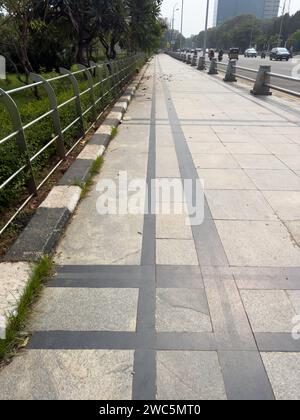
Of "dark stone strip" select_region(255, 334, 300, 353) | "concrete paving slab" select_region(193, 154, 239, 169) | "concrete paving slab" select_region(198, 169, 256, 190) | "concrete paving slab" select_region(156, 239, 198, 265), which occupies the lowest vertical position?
"dark stone strip" select_region(255, 334, 300, 353)

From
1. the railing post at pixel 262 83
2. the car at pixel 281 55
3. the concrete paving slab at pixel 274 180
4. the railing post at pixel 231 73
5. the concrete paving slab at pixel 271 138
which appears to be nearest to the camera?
the concrete paving slab at pixel 274 180

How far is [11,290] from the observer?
7.94 feet

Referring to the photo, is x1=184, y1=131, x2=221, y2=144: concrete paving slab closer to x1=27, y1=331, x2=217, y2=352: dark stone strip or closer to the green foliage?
the green foliage

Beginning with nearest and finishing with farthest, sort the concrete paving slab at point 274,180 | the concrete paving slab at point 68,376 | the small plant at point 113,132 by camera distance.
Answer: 1. the concrete paving slab at point 68,376
2. the concrete paving slab at point 274,180
3. the small plant at point 113,132

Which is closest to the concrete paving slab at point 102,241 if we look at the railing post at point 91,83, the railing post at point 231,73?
the railing post at point 91,83

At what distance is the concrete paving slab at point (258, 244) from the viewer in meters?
2.98

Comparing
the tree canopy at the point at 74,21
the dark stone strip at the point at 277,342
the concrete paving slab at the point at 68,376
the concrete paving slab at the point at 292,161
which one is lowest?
the concrete paving slab at the point at 68,376

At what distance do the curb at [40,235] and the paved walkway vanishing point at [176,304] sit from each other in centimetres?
16

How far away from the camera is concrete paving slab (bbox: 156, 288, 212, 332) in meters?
2.31

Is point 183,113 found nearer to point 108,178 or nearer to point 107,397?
point 108,178

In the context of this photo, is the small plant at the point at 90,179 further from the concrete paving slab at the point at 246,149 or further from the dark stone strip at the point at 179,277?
the concrete paving slab at the point at 246,149

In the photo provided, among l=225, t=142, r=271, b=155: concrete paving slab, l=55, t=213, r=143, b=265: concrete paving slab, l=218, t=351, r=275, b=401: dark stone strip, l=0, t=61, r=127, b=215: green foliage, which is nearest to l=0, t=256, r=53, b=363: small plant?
l=55, t=213, r=143, b=265: concrete paving slab

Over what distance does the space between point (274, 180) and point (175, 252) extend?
2.32m

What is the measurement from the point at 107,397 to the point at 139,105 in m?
9.41
